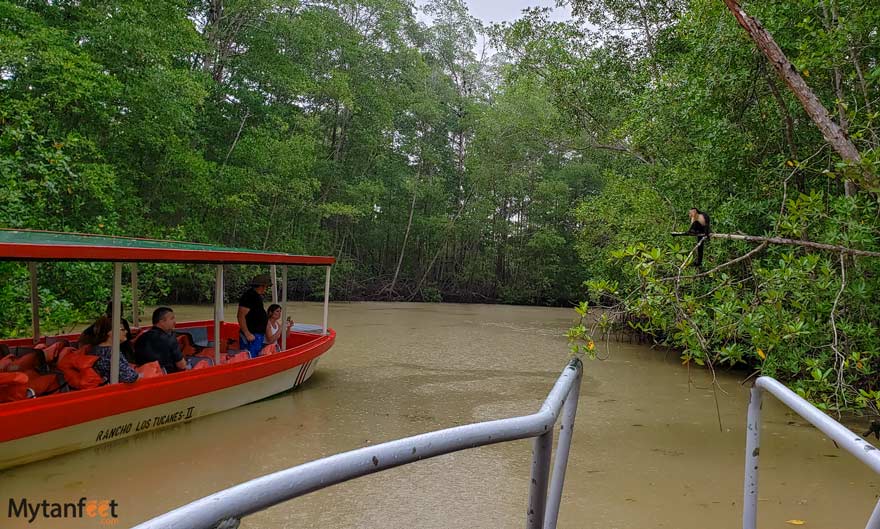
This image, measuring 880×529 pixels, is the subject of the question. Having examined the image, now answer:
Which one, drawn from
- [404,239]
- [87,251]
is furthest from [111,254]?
[404,239]

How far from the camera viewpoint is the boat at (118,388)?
3691 mm

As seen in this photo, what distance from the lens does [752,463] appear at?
1.87 metres

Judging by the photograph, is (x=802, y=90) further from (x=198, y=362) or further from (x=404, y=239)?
(x=404, y=239)

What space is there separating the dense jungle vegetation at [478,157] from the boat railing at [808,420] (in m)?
1.77

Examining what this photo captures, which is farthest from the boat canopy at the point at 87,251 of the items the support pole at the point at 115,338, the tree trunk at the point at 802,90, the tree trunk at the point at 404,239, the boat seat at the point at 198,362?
the tree trunk at the point at 404,239

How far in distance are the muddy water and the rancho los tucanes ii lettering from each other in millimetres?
79

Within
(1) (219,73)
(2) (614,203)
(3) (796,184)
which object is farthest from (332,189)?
(3) (796,184)

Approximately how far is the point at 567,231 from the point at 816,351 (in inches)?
776

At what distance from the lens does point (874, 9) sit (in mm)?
4355

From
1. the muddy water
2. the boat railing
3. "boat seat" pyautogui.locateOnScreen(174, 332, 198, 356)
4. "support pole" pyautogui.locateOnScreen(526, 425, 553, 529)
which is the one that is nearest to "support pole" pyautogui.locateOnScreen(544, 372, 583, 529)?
"support pole" pyautogui.locateOnScreen(526, 425, 553, 529)

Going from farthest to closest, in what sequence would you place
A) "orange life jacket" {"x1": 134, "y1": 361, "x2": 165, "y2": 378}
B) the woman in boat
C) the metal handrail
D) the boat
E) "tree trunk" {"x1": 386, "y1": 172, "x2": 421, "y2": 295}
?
1. "tree trunk" {"x1": 386, "y1": 172, "x2": 421, "y2": 295}
2. the woman in boat
3. "orange life jacket" {"x1": 134, "y1": 361, "x2": 165, "y2": 378}
4. the boat
5. the metal handrail

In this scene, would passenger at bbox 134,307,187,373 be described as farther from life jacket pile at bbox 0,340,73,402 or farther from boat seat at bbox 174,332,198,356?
boat seat at bbox 174,332,198,356

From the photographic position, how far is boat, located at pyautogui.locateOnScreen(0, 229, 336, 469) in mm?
3691

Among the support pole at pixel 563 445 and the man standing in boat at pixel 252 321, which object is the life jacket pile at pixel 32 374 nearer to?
the man standing in boat at pixel 252 321
